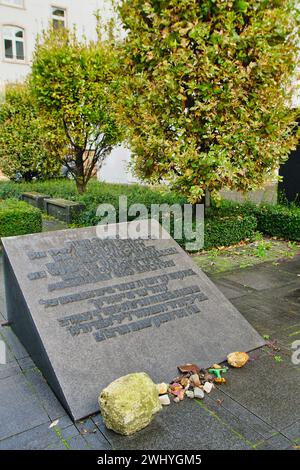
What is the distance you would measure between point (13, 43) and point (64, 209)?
19.5 meters

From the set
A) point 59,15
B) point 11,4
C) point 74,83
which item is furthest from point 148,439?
point 59,15

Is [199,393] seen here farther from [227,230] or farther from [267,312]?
[227,230]

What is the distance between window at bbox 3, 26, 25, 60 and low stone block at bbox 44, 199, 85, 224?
58.4ft

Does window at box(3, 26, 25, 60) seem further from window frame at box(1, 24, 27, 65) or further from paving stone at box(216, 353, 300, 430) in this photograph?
paving stone at box(216, 353, 300, 430)

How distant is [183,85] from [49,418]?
21.7ft

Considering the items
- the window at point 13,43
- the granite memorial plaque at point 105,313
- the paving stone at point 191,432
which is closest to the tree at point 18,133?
the granite memorial plaque at point 105,313

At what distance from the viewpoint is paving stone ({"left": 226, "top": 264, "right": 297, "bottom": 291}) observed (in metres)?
6.72

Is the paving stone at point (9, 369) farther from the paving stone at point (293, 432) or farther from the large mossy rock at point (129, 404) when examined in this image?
the paving stone at point (293, 432)

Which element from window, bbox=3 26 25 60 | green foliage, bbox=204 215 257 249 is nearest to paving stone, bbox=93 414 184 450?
green foliage, bbox=204 215 257 249

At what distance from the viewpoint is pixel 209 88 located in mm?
7508

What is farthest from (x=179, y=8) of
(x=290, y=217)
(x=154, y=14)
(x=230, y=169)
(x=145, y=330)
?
(x=145, y=330)
